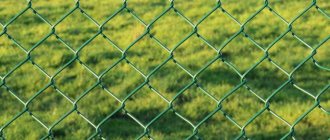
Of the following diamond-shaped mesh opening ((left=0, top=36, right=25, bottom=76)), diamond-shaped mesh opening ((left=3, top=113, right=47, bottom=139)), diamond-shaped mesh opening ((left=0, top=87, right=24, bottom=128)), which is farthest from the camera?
diamond-shaped mesh opening ((left=0, top=36, right=25, bottom=76))

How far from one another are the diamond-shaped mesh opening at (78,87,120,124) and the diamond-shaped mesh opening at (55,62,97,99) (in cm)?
16

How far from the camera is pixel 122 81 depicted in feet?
16.4

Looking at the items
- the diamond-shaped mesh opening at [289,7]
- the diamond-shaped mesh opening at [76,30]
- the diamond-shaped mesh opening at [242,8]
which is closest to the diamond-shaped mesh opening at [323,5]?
the diamond-shaped mesh opening at [289,7]

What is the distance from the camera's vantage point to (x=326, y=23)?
19.9 ft

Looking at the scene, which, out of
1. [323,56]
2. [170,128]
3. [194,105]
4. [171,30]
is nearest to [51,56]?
[171,30]

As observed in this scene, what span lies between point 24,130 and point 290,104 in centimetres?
175

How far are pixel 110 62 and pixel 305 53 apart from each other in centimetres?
157

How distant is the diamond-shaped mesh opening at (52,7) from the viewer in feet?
22.1

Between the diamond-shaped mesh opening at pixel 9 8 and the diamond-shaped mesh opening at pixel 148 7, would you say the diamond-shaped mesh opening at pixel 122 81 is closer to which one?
the diamond-shaped mesh opening at pixel 148 7

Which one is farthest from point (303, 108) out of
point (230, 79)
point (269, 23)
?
point (269, 23)

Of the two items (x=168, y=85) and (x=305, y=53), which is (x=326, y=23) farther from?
(x=168, y=85)

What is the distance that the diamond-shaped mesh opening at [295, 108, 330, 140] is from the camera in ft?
13.5

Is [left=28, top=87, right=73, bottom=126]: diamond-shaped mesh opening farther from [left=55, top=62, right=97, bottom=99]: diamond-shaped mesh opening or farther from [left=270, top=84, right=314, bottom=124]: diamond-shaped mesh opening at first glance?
[left=270, top=84, right=314, bottom=124]: diamond-shaped mesh opening

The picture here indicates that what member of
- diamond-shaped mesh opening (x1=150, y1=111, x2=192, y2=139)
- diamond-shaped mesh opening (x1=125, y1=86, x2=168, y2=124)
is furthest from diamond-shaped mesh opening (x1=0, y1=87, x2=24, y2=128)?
diamond-shaped mesh opening (x1=150, y1=111, x2=192, y2=139)
